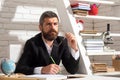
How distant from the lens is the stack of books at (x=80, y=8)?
3.50 meters

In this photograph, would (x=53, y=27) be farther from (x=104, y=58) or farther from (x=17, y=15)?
(x=104, y=58)

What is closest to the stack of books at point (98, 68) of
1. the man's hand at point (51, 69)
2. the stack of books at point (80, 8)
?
the stack of books at point (80, 8)

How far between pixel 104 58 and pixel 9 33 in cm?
167

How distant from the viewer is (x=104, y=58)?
453cm

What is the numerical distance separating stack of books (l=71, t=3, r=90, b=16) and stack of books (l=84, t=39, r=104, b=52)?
1.21 ft

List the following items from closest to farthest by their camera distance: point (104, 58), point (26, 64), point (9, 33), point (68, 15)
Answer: point (26, 64) < point (68, 15) < point (9, 33) < point (104, 58)

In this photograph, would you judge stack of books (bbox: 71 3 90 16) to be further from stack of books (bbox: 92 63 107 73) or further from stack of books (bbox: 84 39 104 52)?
stack of books (bbox: 92 63 107 73)

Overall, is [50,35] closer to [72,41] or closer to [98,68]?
[72,41]

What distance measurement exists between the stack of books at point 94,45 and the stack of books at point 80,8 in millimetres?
367

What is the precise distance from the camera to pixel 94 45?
142 inches

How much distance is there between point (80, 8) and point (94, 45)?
526 millimetres

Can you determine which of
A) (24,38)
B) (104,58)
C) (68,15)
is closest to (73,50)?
(68,15)

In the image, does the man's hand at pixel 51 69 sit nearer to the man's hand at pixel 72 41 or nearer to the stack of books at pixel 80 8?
the man's hand at pixel 72 41

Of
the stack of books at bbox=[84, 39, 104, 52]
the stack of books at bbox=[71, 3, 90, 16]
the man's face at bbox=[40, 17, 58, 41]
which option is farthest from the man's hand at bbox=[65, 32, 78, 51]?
the stack of books at bbox=[71, 3, 90, 16]
